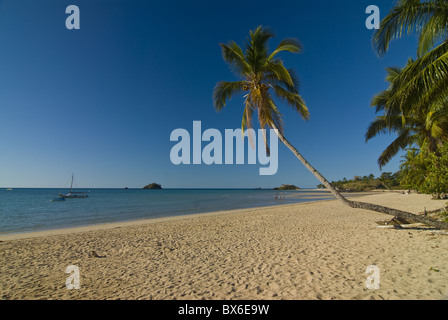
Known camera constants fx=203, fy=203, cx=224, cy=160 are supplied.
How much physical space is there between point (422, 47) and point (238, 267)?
7.38 meters

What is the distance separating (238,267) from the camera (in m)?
4.80

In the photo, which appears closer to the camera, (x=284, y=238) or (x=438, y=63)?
(x=438, y=63)

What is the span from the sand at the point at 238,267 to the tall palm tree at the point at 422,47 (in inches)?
148

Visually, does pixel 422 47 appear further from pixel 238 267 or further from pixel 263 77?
pixel 238 267

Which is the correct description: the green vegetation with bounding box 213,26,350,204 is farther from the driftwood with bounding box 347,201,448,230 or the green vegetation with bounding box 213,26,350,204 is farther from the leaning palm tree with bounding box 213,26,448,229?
the driftwood with bounding box 347,201,448,230

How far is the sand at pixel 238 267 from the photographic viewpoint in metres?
3.57

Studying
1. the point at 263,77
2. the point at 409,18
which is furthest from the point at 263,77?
the point at 409,18

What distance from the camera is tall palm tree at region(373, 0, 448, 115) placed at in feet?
13.9

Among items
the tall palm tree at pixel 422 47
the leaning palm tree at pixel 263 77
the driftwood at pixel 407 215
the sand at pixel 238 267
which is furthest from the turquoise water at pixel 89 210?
the tall palm tree at pixel 422 47

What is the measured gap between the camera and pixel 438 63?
13.4 ft
